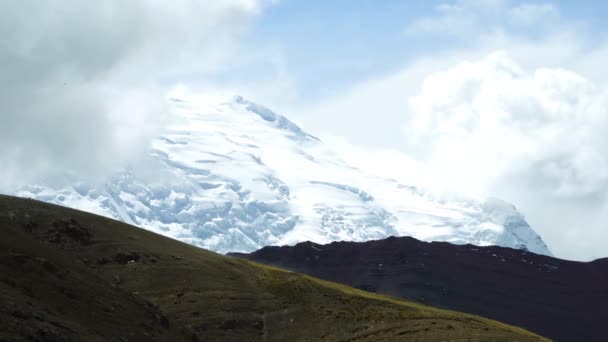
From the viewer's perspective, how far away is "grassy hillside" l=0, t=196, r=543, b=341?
263 ft

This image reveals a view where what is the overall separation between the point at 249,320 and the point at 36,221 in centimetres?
2746

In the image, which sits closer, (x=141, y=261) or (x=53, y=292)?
(x=53, y=292)

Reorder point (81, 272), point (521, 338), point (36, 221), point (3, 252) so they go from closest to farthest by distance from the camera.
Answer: point (3, 252)
point (81, 272)
point (521, 338)
point (36, 221)

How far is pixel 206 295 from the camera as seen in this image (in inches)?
4092

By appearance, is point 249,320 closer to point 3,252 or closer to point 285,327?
point 285,327

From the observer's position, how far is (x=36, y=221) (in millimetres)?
105938

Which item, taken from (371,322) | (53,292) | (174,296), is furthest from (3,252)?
(371,322)

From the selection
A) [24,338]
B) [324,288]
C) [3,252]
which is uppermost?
[324,288]

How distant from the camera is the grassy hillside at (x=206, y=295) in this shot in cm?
8006

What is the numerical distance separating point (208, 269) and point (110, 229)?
44.9ft

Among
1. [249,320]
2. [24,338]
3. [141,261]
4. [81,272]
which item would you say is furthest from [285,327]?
[24,338]

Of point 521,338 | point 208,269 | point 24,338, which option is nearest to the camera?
point 24,338

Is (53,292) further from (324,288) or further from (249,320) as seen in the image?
(324,288)

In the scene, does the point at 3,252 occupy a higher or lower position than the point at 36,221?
lower
